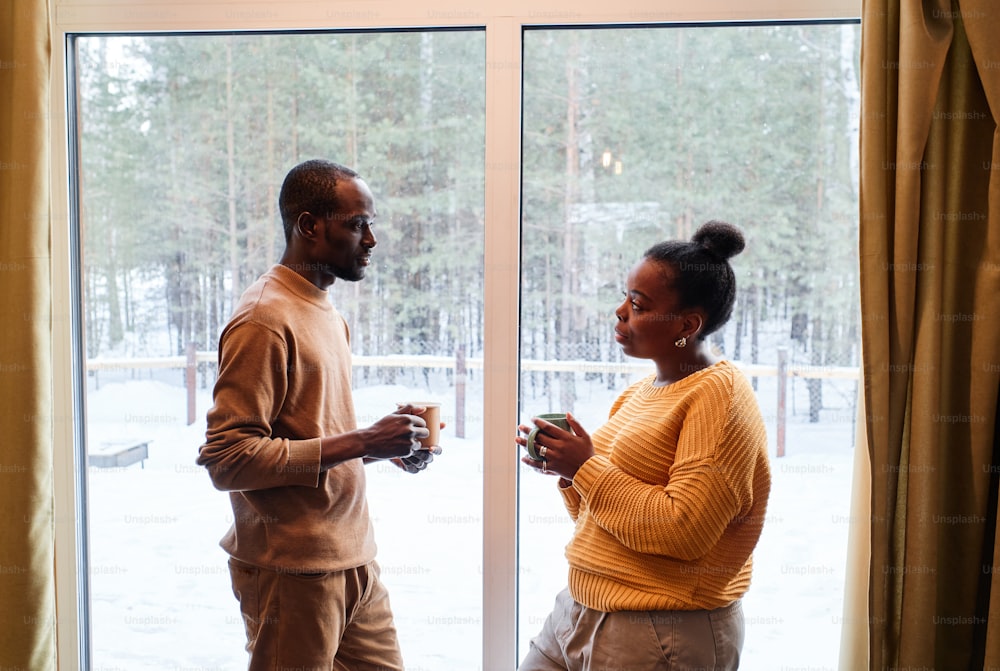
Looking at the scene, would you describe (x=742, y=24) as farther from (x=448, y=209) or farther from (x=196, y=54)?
(x=196, y=54)

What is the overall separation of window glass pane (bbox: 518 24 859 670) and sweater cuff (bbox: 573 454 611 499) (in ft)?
1.85

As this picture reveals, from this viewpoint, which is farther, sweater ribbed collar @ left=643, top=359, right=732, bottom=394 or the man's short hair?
the man's short hair

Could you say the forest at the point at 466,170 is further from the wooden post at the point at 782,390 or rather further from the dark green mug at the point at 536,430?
the dark green mug at the point at 536,430

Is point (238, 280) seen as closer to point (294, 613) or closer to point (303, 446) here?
point (303, 446)

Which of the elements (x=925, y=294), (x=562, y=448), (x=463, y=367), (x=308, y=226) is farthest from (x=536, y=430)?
(x=925, y=294)

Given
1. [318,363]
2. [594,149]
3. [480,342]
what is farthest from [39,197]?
[594,149]

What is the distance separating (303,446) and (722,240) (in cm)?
93

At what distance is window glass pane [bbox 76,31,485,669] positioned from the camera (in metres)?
2.04

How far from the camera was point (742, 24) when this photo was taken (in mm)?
1953

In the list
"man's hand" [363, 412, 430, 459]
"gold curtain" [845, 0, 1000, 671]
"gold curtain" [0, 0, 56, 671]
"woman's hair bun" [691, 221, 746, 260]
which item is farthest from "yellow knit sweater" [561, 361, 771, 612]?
"gold curtain" [0, 0, 56, 671]

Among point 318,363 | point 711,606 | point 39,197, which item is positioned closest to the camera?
point 711,606

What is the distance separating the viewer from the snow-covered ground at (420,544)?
2.03 metres

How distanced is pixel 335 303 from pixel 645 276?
3.00ft

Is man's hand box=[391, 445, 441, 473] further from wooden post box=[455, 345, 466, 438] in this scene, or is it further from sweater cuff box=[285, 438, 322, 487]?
wooden post box=[455, 345, 466, 438]
